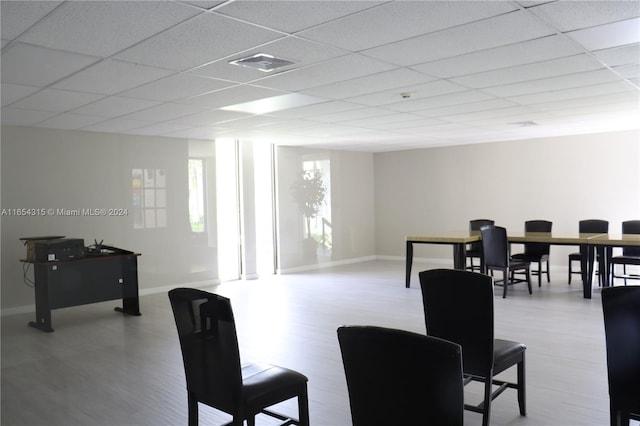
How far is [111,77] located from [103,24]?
1242mm

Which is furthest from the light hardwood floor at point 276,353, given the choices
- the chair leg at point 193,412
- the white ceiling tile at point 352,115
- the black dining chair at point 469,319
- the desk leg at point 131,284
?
the white ceiling tile at point 352,115

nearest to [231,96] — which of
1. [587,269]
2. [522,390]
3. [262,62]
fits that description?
[262,62]

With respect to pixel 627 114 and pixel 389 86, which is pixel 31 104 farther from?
pixel 627 114

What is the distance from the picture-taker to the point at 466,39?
11.0 ft

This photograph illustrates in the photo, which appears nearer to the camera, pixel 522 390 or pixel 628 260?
pixel 522 390

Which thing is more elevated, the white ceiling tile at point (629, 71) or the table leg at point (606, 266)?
the white ceiling tile at point (629, 71)

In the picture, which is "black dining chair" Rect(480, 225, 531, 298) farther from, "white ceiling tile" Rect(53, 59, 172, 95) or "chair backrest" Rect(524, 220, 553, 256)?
"white ceiling tile" Rect(53, 59, 172, 95)

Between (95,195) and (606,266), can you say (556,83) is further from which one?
(95,195)

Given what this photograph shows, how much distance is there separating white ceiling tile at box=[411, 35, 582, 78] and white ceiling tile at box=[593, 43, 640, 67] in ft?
0.80

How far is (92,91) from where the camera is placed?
454cm

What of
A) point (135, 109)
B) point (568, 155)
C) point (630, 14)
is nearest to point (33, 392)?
point (135, 109)

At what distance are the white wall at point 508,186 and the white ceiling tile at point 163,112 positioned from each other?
620cm

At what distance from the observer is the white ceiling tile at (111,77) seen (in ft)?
12.4

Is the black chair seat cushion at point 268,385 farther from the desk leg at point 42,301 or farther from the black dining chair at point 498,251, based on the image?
the black dining chair at point 498,251
